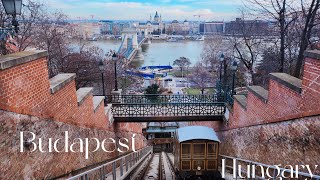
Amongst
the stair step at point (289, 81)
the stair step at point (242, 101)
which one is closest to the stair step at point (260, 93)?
the stair step at point (289, 81)

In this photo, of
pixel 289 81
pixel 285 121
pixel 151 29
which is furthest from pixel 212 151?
pixel 151 29

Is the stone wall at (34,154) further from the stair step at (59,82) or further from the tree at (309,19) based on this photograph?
the tree at (309,19)

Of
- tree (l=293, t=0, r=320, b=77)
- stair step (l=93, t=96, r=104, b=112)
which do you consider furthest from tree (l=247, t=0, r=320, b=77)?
stair step (l=93, t=96, r=104, b=112)

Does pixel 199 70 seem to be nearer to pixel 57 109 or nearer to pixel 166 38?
pixel 57 109

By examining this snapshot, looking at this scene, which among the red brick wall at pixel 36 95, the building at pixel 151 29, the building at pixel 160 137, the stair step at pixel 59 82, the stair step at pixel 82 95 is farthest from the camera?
the building at pixel 151 29

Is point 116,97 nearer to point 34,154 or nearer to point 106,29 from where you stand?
point 34,154

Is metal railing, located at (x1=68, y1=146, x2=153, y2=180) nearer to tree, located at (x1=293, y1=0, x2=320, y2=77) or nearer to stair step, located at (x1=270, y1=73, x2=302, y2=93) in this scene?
stair step, located at (x1=270, y1=73, x2=302, y2=93)

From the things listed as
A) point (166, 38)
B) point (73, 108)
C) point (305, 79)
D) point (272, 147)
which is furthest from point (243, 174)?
point (166, 38)
